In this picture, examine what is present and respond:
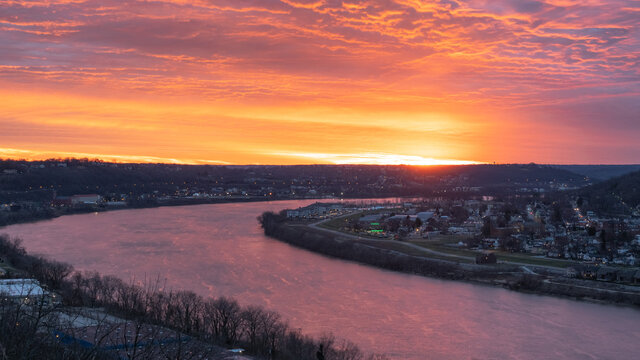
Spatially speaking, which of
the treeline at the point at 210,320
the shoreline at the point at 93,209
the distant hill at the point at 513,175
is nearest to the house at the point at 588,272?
the treeline at the point at 210,320

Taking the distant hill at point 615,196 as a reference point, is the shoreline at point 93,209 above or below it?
below

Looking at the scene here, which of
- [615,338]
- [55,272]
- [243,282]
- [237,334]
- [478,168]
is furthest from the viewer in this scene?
[478,168]

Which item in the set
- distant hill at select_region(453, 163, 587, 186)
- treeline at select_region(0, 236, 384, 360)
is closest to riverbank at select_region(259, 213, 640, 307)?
treeline at select_region(0, 236, 384, 360)

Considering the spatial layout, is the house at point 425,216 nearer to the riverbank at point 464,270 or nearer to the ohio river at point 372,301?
the riverbank at point 464,270

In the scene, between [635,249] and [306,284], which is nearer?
[306,284]

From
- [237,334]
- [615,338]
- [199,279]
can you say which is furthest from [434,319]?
[199,279]

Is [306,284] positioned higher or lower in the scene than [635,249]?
lower

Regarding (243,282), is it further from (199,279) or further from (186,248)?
(186,248)
